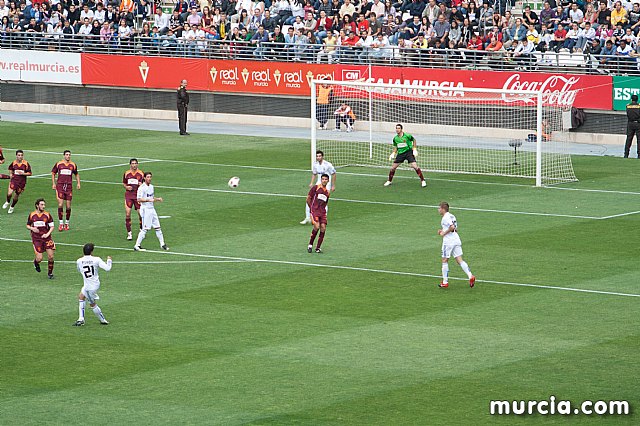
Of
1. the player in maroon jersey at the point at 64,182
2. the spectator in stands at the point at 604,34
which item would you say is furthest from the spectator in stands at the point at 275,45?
the player in maroon jersey at the point at 64,182

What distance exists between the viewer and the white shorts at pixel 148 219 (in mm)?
27164

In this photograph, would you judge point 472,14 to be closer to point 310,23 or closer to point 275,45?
point 310,23

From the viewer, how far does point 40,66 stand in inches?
2227

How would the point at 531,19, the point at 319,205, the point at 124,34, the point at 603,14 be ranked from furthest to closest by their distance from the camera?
the point at 124,34
the point at 531,19
the point at 603,14
the point at 319,205

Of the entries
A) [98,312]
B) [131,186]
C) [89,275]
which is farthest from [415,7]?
[89,275]

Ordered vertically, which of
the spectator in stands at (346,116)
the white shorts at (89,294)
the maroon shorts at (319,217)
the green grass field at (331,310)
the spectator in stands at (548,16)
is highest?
the spectator in stands at (548,16)

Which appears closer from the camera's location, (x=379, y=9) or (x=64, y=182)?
(x=64, y=182)

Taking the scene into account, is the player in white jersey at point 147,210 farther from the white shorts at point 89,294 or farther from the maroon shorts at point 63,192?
the white shorts at point 89,294

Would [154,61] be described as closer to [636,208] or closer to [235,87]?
[235,87]

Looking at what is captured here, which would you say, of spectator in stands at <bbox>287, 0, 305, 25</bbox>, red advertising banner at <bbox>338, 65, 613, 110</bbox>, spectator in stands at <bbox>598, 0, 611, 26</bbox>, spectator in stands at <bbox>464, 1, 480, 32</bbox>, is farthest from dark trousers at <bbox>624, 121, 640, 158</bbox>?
spectator in stands at <bbox>287, 0, 305, 25</bbox>

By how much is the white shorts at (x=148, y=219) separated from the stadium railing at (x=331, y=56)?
20706 mm

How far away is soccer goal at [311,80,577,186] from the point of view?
1572 inches

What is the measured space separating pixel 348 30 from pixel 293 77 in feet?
9.50

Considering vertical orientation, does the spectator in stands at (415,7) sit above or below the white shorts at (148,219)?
above
